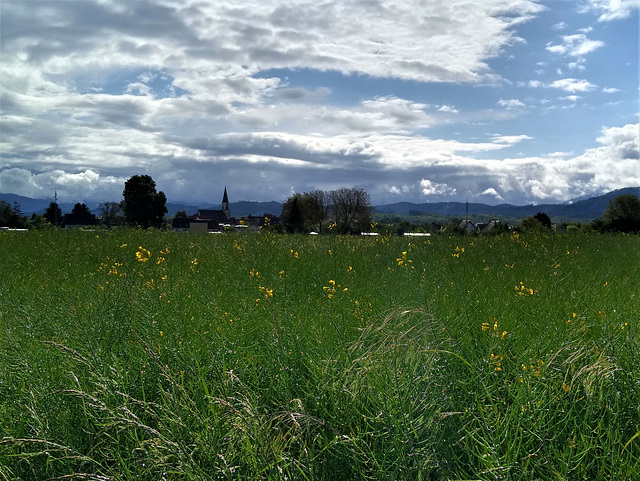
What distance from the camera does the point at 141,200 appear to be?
60.7 m

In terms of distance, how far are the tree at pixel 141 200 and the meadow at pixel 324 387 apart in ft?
193

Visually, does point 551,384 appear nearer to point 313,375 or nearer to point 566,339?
point 566,339

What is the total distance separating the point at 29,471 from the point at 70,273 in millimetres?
6034

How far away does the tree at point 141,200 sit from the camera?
198ft

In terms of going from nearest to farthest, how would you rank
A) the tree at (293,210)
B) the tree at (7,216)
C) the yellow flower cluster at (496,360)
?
1. the yellow flower cluster at (496,360)
2. the tree at (7,216)
3. the tree at (293,210)

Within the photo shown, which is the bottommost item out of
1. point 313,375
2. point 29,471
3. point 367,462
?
point 29,471

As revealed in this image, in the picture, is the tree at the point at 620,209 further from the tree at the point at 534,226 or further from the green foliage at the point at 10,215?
the green foliage at the point at 10,215

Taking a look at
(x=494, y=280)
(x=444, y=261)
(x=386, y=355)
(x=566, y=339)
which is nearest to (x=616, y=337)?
(x=566, y=339)

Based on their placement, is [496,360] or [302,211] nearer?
[496,360]

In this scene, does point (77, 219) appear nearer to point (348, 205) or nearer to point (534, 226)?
point (348, 205)

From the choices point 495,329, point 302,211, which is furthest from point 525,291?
point 302,211

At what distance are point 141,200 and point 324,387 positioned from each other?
6277cm

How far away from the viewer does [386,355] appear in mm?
2703

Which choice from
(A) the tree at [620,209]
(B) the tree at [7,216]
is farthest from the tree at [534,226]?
(B) the tree at [7,216]
